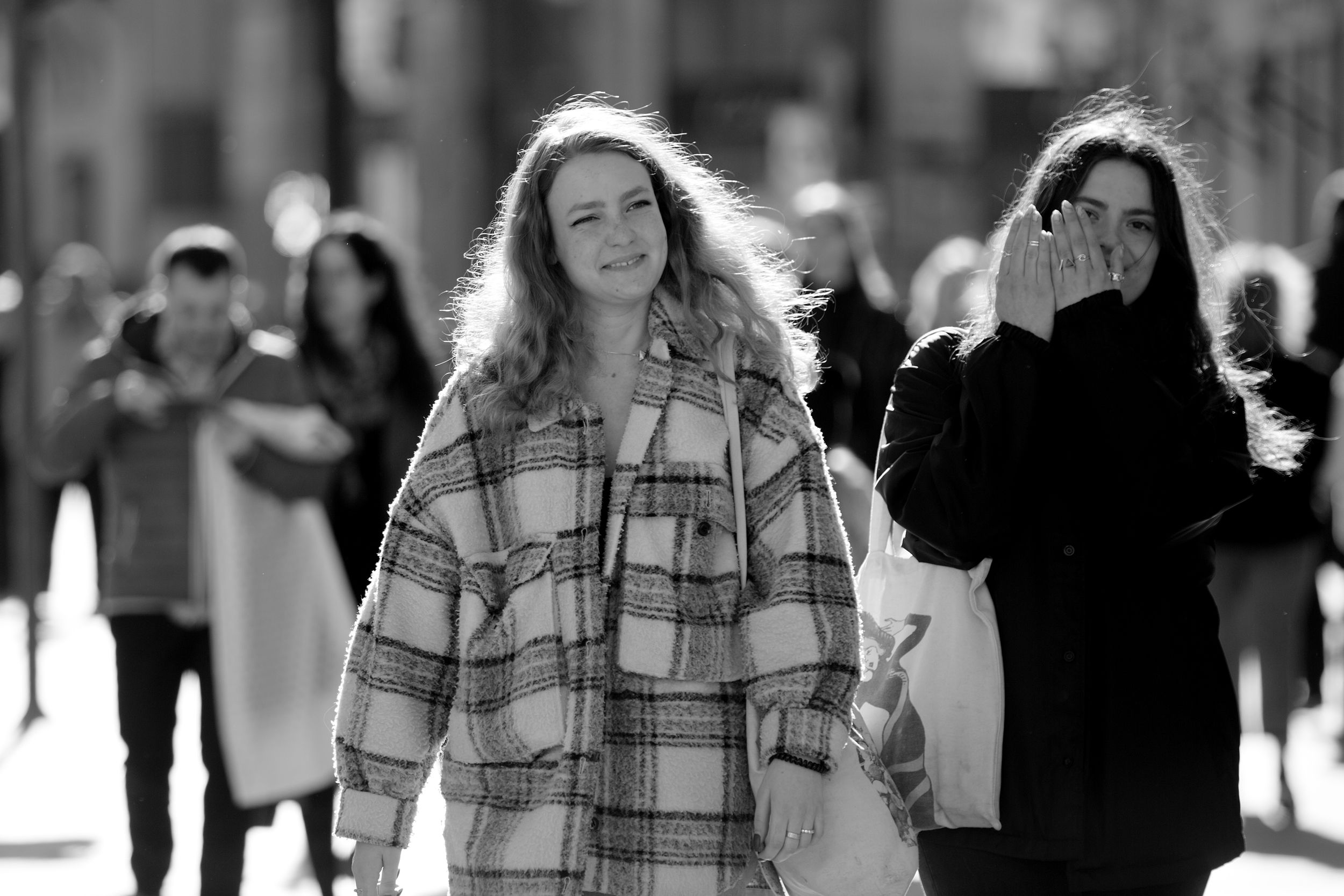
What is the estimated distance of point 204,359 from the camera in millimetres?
5730

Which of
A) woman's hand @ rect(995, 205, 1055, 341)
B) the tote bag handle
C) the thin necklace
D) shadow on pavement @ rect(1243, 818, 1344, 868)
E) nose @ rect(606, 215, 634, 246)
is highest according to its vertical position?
nose @ rect(606, 215, 634, 246)

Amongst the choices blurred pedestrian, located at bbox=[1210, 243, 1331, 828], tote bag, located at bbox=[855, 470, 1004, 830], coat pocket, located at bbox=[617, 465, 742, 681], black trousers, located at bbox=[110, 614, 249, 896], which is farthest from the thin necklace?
blurred pedestrian, located at bbox=[1210, 243, 1331, 828]

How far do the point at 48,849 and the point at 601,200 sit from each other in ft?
14.2

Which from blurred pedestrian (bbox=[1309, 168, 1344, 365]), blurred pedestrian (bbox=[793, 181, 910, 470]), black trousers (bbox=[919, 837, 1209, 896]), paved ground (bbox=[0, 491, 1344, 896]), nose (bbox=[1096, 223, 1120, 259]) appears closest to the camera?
black trousers (bbox=[919, 837, 1209, 896])

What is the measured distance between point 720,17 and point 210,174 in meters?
8.67

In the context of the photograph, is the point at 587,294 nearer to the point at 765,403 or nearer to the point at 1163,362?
the point at 765,403

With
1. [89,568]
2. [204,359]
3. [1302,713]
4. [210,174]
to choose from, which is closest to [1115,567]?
[204,359]

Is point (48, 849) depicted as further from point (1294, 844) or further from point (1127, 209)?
point (1127, 209)

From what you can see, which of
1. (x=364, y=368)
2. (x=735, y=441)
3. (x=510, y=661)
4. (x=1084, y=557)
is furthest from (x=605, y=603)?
(x=364, y=368)

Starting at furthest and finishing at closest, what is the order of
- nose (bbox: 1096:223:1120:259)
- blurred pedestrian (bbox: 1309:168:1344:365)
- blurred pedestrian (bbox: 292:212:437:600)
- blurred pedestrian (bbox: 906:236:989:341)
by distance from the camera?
blurred pedestrian (bbox: 906:236:989:341) < blurred pedestrian (bbox: 1309:168:1344:365) < blurred pedestrian (bbox: 292:212:437:600) < nose (bbox: 1096:223:1120:259)

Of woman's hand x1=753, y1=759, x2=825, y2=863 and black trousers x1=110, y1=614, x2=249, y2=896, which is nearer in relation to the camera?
woman's hand x1=753, y1=759, x2=825, y2=863

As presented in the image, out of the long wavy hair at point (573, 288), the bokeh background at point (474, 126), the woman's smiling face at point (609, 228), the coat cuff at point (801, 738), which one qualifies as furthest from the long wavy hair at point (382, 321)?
the coat cuff at point (801, 738)

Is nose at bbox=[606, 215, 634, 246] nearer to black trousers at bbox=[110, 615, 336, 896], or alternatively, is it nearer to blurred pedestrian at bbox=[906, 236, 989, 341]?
black trousers at bbox=[110, 615, 336, 896]

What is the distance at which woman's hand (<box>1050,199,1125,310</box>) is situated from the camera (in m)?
3.24
